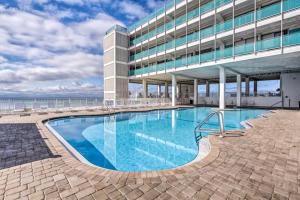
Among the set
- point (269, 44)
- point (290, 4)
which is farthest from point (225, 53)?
point (290, 4)

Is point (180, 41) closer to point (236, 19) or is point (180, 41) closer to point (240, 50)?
point (236, 19)

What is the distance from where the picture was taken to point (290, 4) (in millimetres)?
12688

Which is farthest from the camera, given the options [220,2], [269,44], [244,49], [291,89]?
[291,89]

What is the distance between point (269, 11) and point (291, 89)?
11.5 meters

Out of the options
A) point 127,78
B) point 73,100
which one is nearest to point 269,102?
point 127,78

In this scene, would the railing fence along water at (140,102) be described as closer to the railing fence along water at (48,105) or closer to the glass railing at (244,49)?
the railing fence along water at (48,105)

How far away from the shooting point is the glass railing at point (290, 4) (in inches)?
489

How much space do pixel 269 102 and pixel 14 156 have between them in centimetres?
2586

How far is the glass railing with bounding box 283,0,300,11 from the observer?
12.4 metres

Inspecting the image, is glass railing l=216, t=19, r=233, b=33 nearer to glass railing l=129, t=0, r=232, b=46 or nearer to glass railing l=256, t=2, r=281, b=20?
glass railing l=129, t=0, r=232, b=46

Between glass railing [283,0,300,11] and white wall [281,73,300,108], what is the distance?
35.6 ft

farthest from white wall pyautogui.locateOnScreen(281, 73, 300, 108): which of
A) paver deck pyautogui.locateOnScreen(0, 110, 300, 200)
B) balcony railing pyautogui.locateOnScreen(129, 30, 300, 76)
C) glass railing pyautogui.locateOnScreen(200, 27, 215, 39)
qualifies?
paver deck pyautogui.locateOnScreen(0, 110, 300, 200)

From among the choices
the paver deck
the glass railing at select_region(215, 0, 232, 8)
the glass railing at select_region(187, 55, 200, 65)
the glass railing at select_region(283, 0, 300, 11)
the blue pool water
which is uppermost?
the glass railing at select_region(215, 0, 232, 8)

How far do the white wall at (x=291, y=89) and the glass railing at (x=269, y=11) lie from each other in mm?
10670
